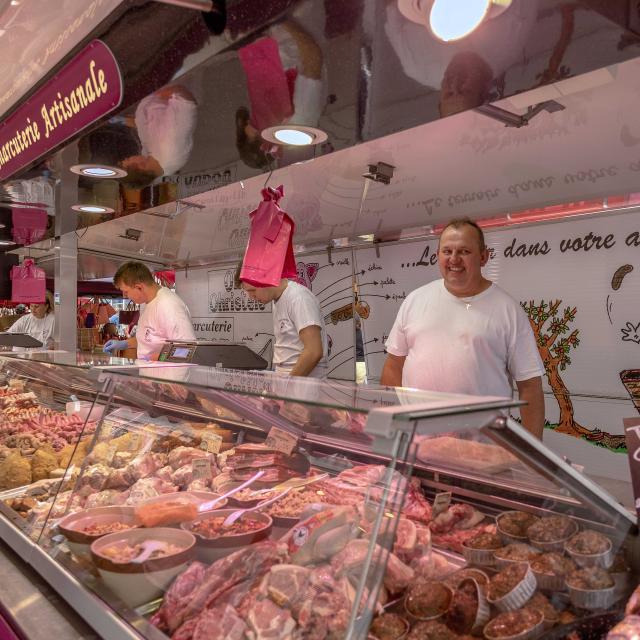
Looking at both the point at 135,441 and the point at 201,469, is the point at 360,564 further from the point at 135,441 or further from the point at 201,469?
the point at 135,441

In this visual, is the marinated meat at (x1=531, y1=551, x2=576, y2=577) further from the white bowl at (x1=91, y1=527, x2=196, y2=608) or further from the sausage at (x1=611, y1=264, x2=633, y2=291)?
the sausage at (x1=611, y1=264, x2=633, y2=291)

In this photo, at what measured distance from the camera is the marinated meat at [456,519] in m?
1.78

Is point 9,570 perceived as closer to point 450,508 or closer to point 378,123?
point 450,508

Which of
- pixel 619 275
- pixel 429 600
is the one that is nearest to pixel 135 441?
pixel 429 600

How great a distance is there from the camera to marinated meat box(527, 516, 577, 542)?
1.56 m

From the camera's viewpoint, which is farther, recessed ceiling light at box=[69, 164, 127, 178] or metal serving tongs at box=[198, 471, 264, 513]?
recessed ceiling light at box=[69, 164, 127, 178]

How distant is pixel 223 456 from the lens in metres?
2.45

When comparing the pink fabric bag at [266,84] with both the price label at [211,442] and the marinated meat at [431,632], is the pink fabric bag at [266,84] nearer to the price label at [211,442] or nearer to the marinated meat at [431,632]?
the price label at [211,442]

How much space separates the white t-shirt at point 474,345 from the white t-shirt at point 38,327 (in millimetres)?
6310

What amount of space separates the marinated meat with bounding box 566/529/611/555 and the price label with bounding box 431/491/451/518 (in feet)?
1.29

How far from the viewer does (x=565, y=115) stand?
3830mm

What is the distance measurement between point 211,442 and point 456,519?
115cm

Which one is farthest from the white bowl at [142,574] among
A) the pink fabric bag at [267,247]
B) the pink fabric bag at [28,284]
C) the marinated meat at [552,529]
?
the pink fabric bag at [28,284]

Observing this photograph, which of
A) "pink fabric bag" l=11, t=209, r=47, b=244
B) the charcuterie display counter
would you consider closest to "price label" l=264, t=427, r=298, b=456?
the charcuterie display counter
